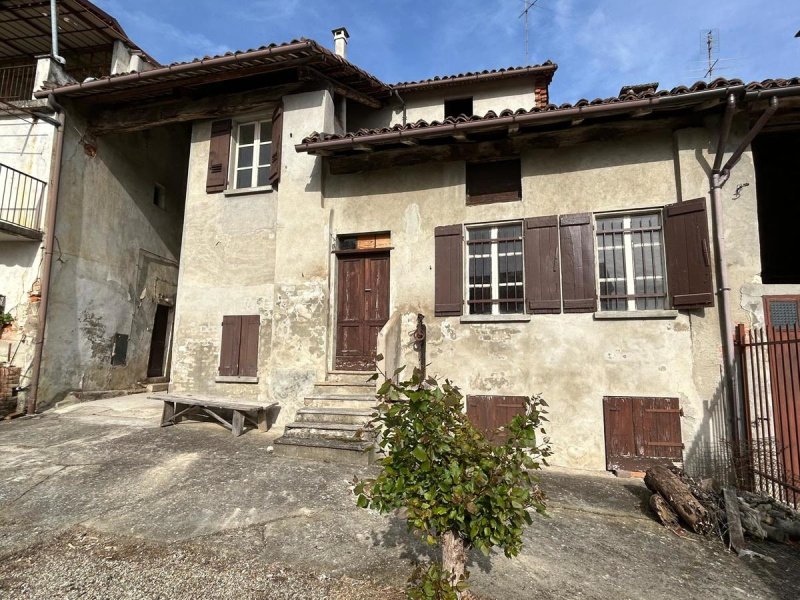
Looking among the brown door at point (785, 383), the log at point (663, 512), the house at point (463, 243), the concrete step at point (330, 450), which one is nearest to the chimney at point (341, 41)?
the house at point (463, 243)

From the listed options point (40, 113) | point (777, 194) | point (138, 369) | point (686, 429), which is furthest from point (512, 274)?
point (40, 113)

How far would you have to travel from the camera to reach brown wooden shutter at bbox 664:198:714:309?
20.2 feet

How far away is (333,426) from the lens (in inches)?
244

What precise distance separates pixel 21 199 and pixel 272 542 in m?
9.39

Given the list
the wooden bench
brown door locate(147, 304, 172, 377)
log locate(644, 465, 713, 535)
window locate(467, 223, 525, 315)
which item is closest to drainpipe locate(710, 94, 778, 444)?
log locate(644, 465, 713, 535)

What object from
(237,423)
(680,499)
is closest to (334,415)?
→ (237,423)

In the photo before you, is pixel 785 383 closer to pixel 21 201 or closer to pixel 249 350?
pixel 249 350

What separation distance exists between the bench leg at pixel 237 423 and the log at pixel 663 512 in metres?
6.14

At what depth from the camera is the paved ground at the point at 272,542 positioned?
A: 10.8ft

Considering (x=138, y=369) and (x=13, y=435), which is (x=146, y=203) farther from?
(x=13, y=435)

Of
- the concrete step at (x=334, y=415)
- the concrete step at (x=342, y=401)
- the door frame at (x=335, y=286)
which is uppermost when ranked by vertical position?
the door frame at (x=335, y=286)

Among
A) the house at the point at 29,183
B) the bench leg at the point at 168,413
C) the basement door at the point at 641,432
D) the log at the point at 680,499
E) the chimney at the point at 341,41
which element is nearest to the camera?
the log at the point at 680,499

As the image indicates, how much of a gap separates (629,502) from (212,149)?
9.69 m

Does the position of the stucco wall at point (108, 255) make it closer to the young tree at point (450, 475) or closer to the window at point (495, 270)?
the window at point (495, 270)
